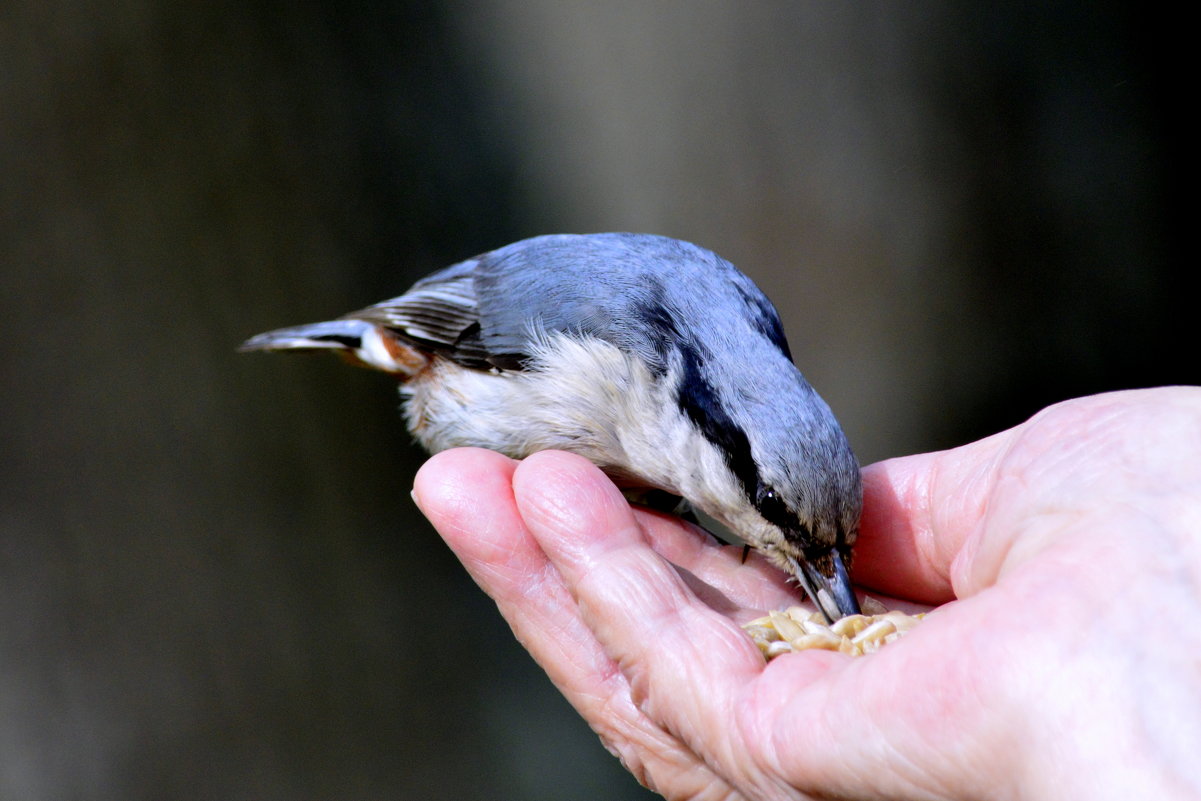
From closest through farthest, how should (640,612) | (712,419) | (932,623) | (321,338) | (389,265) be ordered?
(932,623)
(640,612)
(712,419)
(321,338)
(389,265)

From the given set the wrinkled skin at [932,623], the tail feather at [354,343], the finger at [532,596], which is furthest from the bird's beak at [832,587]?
the tail feather at [354,343]

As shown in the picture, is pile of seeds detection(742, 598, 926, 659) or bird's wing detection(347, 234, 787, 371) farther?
bird's wing detection(347, 234, 787, 371)

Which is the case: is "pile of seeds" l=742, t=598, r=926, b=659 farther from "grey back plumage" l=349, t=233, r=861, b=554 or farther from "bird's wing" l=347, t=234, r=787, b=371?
"bird's wing" l=347, t=234, r=787, b=371

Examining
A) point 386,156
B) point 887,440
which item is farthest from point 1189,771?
point 386,156

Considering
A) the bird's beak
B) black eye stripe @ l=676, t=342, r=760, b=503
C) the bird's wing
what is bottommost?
the bird's beak

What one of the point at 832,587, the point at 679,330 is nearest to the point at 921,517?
the point at 832,587

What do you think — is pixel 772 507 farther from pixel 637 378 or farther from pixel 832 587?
pixel 637 378

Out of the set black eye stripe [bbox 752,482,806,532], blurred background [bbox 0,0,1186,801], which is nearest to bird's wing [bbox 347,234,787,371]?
black eye stripe [bbox 752,482,806,532]
